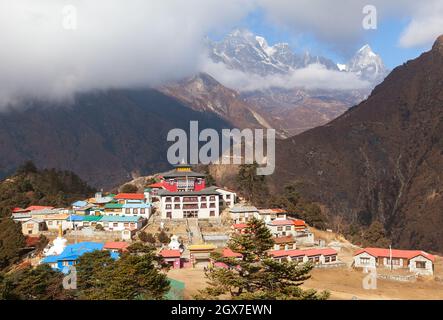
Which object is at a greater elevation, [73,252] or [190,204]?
[190,204]

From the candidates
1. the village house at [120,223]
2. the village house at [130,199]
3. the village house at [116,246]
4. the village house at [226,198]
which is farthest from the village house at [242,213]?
the village house at [116,246]

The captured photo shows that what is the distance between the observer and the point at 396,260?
5194 cm

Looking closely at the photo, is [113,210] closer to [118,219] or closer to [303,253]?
[118,219]

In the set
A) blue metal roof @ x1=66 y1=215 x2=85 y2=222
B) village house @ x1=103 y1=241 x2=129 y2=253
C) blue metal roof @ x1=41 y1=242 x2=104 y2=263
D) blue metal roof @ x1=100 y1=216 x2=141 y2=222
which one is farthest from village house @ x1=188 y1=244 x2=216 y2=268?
blue metal roof @ x1=66 y1=215 x2=85 y2=222

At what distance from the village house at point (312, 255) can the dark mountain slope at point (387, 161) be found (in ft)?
246

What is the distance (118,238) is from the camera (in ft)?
179

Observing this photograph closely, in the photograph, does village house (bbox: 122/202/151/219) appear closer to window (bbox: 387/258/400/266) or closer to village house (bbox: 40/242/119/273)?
village house (bbox: 40/242/119/273)

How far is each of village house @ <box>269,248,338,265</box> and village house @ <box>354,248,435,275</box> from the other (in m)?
2.74

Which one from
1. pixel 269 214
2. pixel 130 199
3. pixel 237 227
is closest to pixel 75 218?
pixel 130 199

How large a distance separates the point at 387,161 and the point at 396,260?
121440 mm

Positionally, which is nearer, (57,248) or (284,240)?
(57,248)

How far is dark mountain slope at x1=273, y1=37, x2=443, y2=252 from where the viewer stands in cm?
13662

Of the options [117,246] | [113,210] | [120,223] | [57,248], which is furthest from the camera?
[113,210]

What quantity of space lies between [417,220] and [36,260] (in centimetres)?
10613
